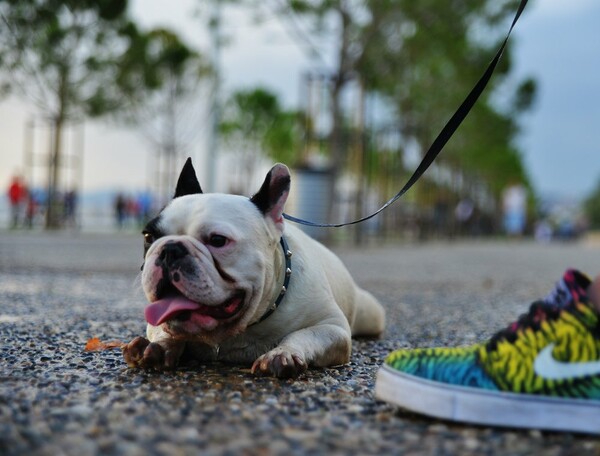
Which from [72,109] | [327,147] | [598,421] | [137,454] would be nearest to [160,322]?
[137,454]

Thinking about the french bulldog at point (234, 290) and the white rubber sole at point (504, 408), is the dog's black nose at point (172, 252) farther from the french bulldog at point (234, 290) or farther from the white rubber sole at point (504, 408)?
the white rubber sole at point (504, 408)

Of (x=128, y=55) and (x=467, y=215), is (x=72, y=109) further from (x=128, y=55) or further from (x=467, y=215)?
(x=467, y=215)

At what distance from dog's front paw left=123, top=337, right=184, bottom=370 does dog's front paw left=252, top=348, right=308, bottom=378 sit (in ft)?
1.02

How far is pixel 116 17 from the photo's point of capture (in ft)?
75.2

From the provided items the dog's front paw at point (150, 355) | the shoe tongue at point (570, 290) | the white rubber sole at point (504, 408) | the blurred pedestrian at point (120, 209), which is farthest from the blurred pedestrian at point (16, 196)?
the shoe tongue at point (570, 290)

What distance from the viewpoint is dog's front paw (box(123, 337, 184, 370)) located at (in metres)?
2.66

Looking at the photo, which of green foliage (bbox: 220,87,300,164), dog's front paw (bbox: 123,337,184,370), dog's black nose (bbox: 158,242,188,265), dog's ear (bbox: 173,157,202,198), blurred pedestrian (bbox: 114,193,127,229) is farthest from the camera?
green foliage (bbox: 220,87,300,164)

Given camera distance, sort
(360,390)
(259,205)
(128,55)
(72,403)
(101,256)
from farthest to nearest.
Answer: (128,55)
(101,256)
(259,205)
(360,390)
(72,403)

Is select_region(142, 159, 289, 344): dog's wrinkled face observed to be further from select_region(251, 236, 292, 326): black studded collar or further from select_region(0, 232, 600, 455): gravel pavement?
select_region(0, 232, 600, 455): gravel pavement

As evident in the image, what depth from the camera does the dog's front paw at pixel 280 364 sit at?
8.26 ft

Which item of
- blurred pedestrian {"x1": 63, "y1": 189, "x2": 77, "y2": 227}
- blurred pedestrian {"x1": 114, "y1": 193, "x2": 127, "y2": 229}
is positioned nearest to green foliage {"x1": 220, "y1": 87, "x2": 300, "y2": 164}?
blurred pedestrian {"x1": 114, "y1": 193, "x2": 127, "y2": 229}

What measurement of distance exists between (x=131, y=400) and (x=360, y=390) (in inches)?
28.7

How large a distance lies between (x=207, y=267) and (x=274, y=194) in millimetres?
463

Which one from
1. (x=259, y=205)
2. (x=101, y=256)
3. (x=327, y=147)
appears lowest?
(x=101, y=256)
